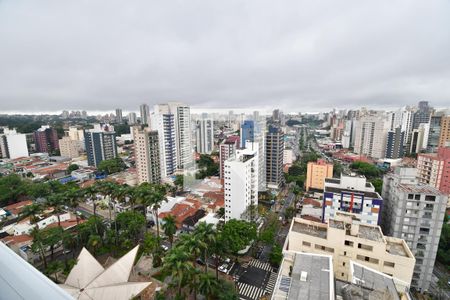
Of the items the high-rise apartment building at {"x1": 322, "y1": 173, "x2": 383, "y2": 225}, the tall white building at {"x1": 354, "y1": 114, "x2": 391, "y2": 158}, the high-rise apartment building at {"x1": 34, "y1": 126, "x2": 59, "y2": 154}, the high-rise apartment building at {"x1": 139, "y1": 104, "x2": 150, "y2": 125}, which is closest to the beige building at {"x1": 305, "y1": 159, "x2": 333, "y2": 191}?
the high-rise apartment building at {"x1": 322, "y1": 173, "x2": 383, "y2": 225}

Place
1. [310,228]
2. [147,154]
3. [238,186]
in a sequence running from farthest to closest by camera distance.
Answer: [147,154], [238,186], [310,228]

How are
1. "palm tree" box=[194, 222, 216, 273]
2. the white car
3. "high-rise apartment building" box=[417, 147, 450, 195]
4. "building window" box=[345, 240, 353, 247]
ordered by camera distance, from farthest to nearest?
1. "high-rise apartment building" box=[417, 147, 450, 195]
2. the white car
3. "palm tree" box=[194, 222, 216, 273]
4. "building window" box=[345, 240, 353, 247]

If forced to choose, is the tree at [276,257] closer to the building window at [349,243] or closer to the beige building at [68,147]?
the building window at [349,243]

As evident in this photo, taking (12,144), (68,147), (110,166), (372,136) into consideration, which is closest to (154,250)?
(110,166)

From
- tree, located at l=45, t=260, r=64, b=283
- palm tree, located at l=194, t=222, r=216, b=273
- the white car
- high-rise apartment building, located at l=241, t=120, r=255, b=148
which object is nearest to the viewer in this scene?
palm tree, located at l=194, t=222, r=216, b=273

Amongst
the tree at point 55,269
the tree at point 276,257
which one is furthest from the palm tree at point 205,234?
the tree at point 55,269

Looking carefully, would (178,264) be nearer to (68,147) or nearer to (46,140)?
(68,147)

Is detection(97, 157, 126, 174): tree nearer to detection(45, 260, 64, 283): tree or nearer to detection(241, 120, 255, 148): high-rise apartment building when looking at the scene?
detection(241, 120, 255, 148): high-rise apartment building
